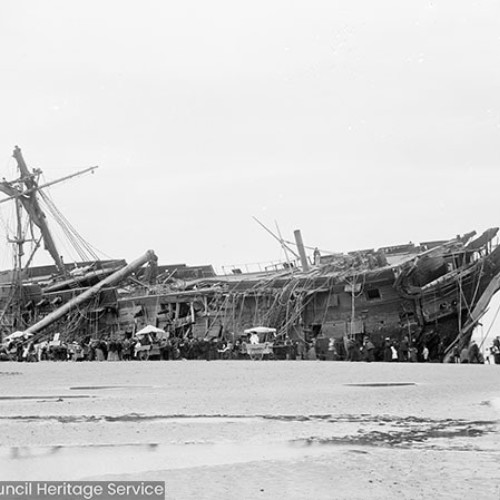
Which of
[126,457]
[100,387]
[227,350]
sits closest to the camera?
[126,457]

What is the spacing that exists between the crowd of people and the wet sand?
530 inches

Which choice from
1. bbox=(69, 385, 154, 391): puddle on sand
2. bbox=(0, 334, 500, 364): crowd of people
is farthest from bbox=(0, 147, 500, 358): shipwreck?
bbox=(69, 385, 154, 391): puddle on sand

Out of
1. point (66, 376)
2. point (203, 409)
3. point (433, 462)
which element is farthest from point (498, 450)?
point (66, 376)

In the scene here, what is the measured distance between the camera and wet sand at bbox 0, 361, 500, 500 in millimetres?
9688

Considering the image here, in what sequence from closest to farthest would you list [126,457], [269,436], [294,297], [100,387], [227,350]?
1. [126,457]
2. [269,436]
3. [100,387]
4. [227,350]
5. [294,297]

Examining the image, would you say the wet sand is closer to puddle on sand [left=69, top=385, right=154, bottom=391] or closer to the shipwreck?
puddle on sand [left=69, top=385, right=154, bottom=391]

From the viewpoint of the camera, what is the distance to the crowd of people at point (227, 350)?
38438mm

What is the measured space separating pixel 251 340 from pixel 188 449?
30.8 metres

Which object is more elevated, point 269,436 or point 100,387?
point 100,387

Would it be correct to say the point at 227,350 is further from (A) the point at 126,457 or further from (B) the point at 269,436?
(A) the point at 126,457

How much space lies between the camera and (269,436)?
13180mm

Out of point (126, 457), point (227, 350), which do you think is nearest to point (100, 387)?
point (126, 457)

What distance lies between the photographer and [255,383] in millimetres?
24250

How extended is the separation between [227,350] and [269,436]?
98.0ft
